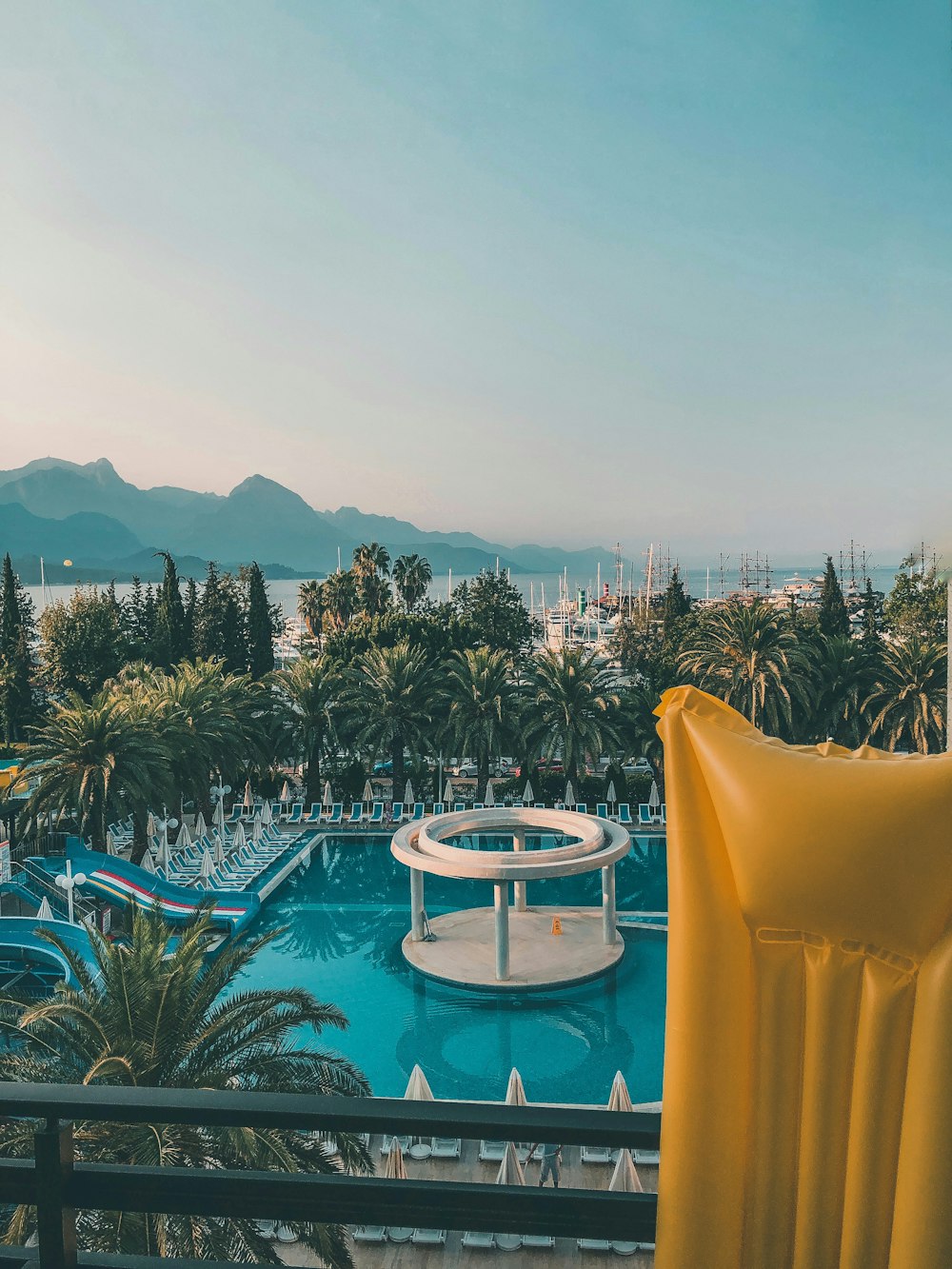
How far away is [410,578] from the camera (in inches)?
2180

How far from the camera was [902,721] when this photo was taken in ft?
97.6

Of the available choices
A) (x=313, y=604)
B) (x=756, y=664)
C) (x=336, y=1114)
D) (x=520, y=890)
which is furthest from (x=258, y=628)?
(x=336, y=1114)

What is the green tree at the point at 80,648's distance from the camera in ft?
134

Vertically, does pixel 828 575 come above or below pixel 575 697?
above

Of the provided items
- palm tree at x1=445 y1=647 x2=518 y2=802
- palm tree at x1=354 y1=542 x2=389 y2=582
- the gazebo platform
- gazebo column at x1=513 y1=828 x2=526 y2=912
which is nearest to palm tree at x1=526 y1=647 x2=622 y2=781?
palm tree at x1=445 y1=647 x2=518 y2=802

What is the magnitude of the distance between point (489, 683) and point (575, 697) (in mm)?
2792

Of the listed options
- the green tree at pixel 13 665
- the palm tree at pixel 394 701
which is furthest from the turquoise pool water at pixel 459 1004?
the green tree at pixel 13 665

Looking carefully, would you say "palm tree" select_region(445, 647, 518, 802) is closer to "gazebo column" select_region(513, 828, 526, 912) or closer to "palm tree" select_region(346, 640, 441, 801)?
"palm tree" select_region(346, 640, 441, 801)

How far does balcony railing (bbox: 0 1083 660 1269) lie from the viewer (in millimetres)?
2016

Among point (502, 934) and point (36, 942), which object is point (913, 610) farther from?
point (36, 942)

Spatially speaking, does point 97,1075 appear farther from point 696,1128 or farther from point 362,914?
point 362,914

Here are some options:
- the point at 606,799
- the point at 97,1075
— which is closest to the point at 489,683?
the point at 606,799

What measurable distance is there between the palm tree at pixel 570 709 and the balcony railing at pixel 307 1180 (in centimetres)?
2780

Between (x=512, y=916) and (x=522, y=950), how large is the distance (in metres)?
2.22
